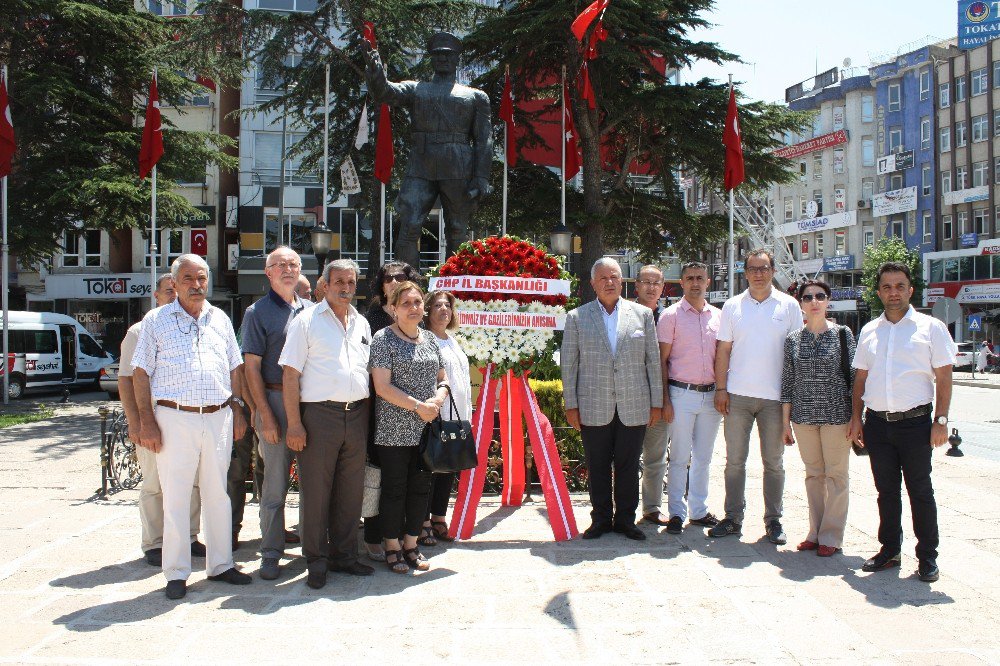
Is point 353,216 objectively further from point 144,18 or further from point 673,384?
point 673,384

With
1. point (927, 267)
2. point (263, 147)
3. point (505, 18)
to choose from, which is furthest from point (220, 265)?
point (927, 267)

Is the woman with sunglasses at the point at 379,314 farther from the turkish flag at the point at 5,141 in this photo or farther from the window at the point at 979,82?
the window at the point at 979,82

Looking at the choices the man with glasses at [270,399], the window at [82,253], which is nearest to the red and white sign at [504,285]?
the man with glasses at [270,399]

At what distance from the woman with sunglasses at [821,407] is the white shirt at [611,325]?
122 centimetres

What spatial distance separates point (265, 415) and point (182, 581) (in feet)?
3.52

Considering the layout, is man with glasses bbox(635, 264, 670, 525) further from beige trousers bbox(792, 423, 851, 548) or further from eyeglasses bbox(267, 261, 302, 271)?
eyeglasses bbox(267, 261, 302, 271)

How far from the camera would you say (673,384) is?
670 centimetres

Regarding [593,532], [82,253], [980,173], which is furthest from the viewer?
[980,173]

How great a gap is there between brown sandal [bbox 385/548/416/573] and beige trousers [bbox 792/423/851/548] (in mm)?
2852

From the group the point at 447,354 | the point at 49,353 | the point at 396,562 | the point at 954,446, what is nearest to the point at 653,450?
the point at 447,354

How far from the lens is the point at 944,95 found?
50438 mm

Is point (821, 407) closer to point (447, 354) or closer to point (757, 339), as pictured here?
point (757, 339)

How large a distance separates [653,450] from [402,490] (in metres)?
2.21

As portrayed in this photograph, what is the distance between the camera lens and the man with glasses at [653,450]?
679cm
